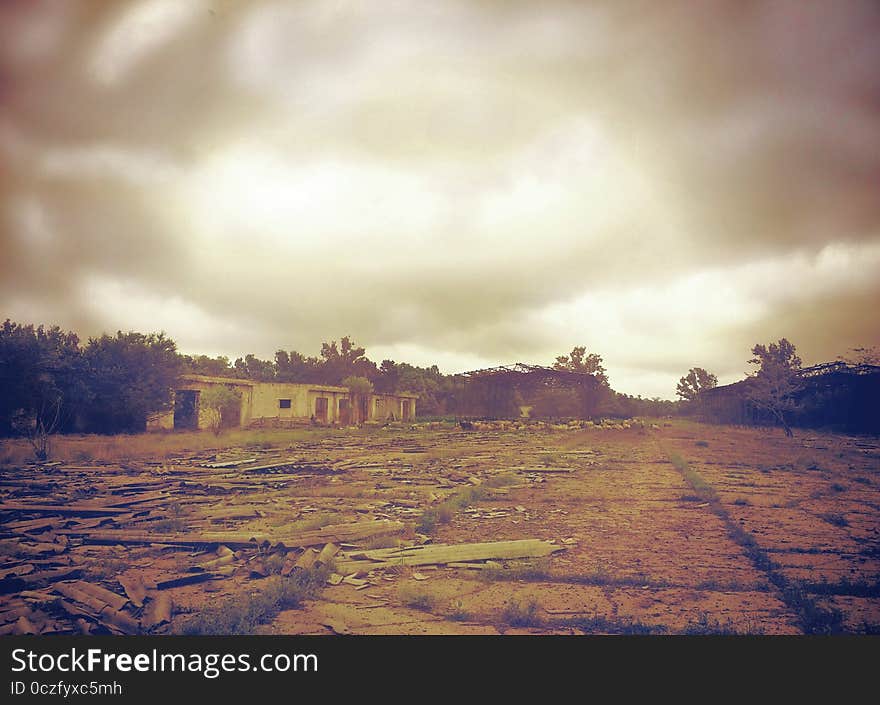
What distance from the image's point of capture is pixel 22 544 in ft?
22.8

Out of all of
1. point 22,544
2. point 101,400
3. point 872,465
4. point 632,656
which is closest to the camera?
point 632,656

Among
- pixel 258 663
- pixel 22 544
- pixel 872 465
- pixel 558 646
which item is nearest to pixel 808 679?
pixel 558 646

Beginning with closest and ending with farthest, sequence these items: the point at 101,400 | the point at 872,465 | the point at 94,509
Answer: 1. the point at 94,509
2. the point at 872,465
3. the point at 101,400

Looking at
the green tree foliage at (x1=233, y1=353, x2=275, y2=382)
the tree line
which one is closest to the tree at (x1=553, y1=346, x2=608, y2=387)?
the tree line

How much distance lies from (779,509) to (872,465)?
824 cm

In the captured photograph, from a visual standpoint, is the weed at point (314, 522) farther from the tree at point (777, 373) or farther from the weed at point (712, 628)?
the tree at point (777, 373)

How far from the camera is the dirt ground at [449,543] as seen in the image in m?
4.59

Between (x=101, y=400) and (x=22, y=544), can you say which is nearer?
(x=22, y=544)

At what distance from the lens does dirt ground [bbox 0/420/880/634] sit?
4.59 meters

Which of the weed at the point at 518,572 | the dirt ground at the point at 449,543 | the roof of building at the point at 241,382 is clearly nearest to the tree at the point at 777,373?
the dirt ground at the point at 449,543

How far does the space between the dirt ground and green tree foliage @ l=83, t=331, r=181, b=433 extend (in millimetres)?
9824

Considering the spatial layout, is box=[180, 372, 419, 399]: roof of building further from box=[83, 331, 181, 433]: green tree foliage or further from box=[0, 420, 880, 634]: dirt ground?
box=[0, 420, 880, 634]: dirt ground

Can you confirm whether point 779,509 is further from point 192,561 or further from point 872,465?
point 192,561

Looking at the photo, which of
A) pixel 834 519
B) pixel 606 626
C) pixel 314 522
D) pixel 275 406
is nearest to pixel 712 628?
pixel 606 626
